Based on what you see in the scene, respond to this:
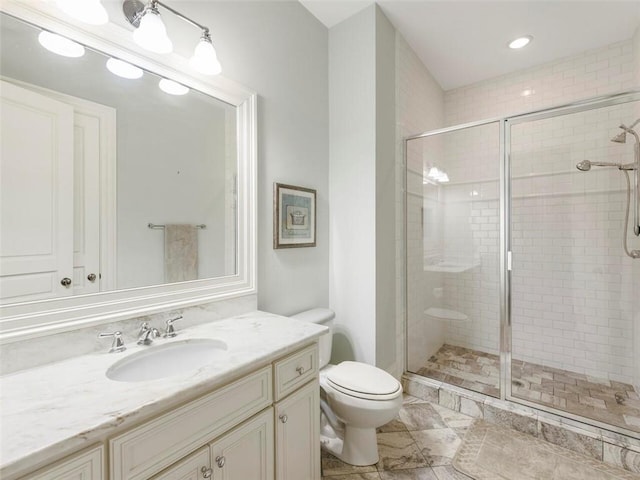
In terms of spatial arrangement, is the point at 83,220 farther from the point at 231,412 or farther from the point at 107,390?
the point at 231,412

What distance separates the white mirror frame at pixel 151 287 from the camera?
3.24ft

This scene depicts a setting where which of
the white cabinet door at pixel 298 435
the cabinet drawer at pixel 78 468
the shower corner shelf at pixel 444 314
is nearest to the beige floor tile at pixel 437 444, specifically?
the white cabinet door at pixel 298 435

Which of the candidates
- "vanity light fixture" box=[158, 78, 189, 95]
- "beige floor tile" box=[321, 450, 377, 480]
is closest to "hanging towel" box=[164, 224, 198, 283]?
"vanity light fixture" box=[158, 78, 189, 95]

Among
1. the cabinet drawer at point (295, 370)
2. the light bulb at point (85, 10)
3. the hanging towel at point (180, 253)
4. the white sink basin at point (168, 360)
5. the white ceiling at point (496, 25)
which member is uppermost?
the white ceiling at point (496, 25)

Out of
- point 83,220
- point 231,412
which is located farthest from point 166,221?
point 231,412

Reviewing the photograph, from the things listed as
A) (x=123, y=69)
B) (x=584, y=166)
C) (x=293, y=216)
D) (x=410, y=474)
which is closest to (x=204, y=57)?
(x=123, y=69)

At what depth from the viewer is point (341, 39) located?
222cm

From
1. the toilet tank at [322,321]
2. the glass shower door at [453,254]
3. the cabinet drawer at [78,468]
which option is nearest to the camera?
the cabinet drawer at [78,468]

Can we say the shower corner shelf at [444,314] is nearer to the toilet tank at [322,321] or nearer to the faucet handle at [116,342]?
the toilet tank at [322,321]

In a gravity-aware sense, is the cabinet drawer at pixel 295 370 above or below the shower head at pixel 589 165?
below

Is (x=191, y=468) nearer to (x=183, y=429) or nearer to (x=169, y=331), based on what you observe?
(x=183, y=429)

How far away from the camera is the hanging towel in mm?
1375

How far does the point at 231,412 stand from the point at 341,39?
242cm

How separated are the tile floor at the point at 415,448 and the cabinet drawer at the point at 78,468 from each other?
1.24m
